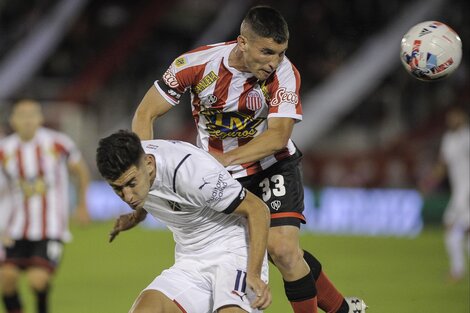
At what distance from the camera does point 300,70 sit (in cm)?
2117

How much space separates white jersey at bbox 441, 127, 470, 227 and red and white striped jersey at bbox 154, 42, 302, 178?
670 cm

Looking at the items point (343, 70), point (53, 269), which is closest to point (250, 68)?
point (53, 269)

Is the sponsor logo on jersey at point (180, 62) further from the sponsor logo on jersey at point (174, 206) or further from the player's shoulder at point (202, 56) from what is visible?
the sponsor logo on jersey at point (174, 206)

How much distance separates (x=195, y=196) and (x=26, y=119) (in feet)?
11.8

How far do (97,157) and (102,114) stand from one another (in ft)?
52.3

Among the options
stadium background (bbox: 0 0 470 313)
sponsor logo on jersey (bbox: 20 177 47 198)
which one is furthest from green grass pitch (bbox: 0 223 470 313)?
sponsor logo on jersey (bbox: 20 177 47 198)

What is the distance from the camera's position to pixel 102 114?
20594 mm

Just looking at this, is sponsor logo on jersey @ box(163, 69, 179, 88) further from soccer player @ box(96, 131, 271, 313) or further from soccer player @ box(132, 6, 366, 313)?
soccer player @ box(96, 131, 271, 313)

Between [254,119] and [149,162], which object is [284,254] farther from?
[149,162]

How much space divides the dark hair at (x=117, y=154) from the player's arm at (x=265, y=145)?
1.08 metres

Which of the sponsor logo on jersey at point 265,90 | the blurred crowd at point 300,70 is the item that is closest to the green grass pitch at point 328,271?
the blurred crowd at point 300,70

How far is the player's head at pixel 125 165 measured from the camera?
4.74 metres

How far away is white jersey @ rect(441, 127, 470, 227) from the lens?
40.4 feet

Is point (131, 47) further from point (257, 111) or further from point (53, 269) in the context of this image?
point (257, 111)
